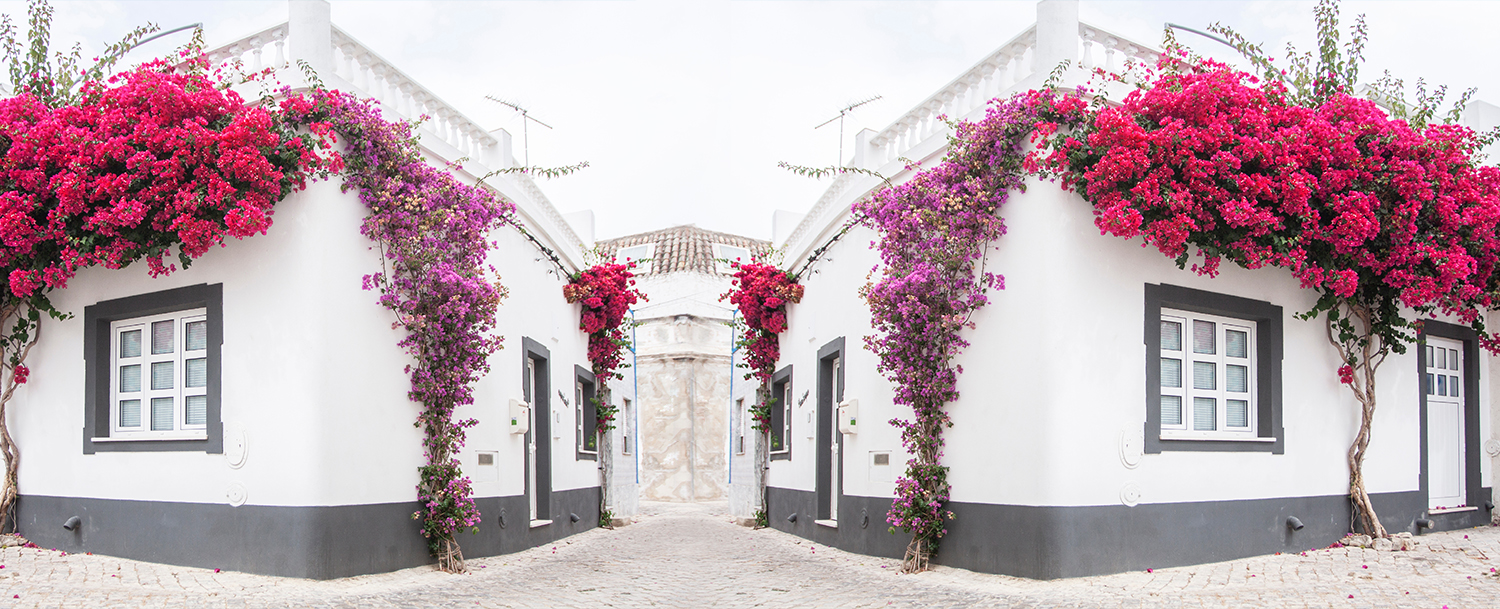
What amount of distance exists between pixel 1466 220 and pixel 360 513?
334 inches

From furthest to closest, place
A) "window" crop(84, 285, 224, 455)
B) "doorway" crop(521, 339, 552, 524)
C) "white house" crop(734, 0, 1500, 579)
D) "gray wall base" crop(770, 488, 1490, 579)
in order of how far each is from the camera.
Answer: "doorway" crop(521, 339, 552, 524)
"window" crop(84, 285, 224, 455)
"white house" crop(734, 0, 1500, 579)
"gray wall base" crop(770, 488, 1490, 579)

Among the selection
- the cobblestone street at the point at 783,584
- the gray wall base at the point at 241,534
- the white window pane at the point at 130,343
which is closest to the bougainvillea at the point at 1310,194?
the cobblestone street at the point at 783,584

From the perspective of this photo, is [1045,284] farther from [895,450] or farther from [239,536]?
[239,536]

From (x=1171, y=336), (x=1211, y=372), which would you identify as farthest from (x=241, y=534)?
(x=1211, y=372)

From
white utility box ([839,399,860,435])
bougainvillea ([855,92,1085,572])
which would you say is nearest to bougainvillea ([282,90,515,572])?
bougainvillea ([855,92,1085,572])

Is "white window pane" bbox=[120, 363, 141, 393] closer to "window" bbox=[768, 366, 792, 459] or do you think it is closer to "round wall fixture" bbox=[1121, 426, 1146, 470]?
"window" bbox=[768, 366, 792, 459]

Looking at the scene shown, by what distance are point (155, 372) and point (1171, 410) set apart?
25.3 ft

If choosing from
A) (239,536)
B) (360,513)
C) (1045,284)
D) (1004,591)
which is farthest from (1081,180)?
(239,536)

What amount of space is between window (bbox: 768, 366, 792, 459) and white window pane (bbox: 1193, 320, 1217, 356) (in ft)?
18.7

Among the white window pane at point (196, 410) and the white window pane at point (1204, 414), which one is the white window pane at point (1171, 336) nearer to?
the white window pane at point (1204, 414)

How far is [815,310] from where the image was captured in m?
11.5

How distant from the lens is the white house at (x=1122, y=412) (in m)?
7.12

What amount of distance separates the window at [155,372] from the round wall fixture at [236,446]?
6 centimetres

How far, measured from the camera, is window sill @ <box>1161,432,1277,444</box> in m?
7.54
